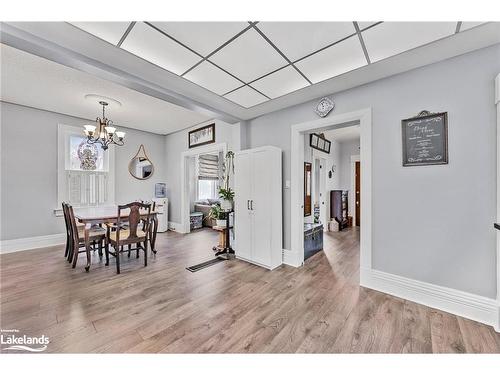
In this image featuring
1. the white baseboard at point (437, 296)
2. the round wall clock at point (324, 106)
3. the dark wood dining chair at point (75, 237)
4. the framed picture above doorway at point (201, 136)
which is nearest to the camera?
the white baseboard at point (437, 296)

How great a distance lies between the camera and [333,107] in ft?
9.34

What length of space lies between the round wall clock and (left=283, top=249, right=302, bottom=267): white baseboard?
6.87ft

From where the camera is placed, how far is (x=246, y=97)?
10.1 ft

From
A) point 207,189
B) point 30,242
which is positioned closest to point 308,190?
point 207,189

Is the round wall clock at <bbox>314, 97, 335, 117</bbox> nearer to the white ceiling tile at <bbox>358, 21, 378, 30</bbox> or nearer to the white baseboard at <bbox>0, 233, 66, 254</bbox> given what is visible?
the white ceiling tile at <bbox>358, 21, 378, 30</bbox>

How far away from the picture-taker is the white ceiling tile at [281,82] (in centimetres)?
245

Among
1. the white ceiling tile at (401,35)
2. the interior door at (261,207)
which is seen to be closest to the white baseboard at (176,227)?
the interior door at (261,207)

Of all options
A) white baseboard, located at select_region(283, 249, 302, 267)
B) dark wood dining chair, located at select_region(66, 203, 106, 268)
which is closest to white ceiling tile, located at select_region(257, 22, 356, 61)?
white baseboard, located at select_region(283, 249, 302, 267)

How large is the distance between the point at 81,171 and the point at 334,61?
17.7 feet

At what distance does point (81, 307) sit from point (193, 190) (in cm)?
509

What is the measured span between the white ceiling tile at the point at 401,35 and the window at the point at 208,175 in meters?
5.96

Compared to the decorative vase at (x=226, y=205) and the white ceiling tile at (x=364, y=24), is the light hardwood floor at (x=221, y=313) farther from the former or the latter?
the white ceiling tile at (x=364, y=24)

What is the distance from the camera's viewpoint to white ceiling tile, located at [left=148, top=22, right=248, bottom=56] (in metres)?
1.73
